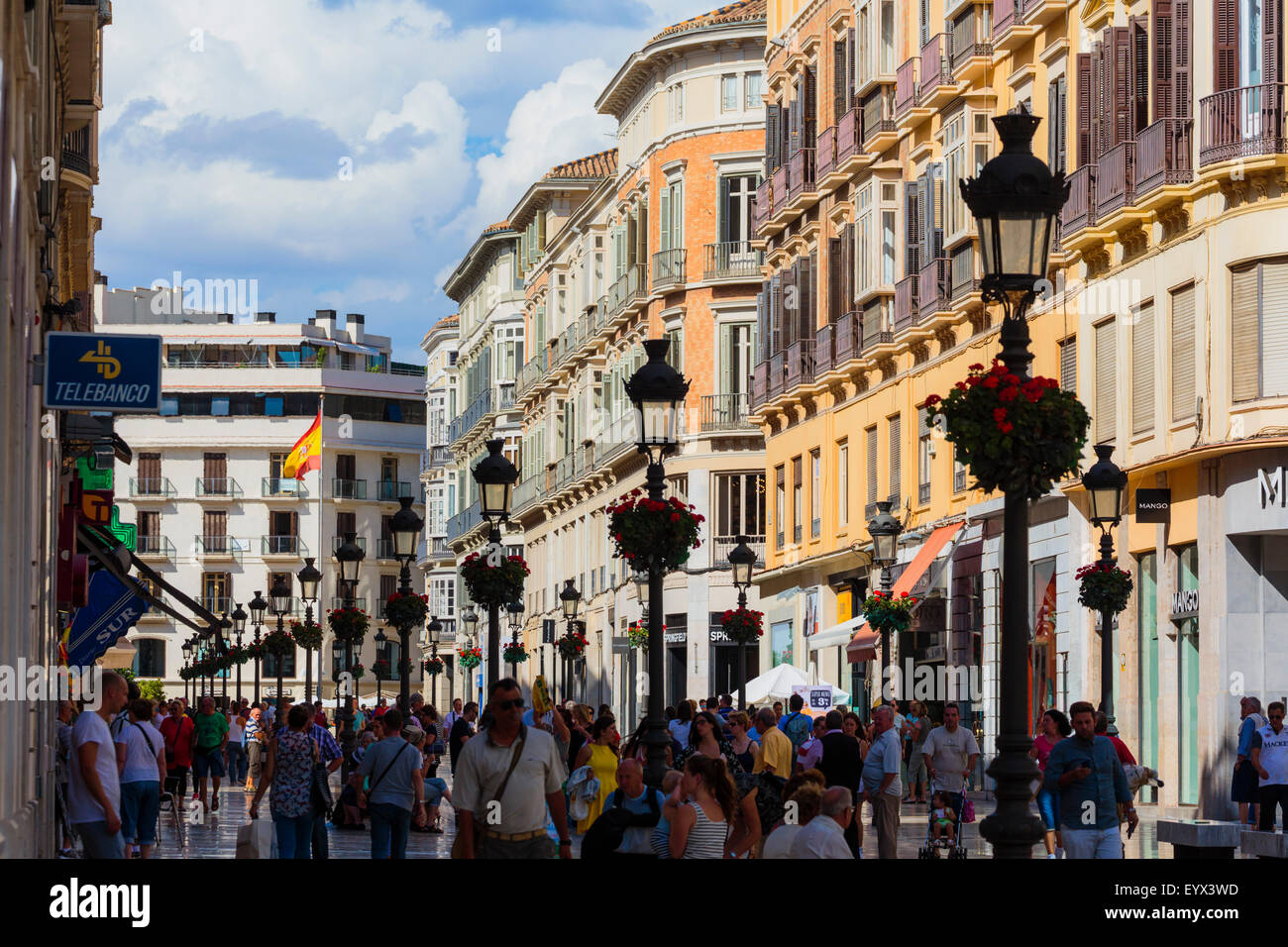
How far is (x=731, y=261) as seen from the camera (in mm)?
63156

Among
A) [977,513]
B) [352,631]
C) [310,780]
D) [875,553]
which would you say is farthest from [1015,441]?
[352,631]

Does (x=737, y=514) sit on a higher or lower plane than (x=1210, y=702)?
higher

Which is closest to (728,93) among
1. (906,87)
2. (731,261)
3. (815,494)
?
(731,261)

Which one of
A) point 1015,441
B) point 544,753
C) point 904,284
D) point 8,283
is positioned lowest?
point 544,753

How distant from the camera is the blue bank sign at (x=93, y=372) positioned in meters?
17.0

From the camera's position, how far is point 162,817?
106 ft

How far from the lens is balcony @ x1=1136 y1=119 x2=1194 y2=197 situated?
31.0m

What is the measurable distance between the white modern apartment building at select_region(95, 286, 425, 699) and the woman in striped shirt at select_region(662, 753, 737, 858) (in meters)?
→ 98.3

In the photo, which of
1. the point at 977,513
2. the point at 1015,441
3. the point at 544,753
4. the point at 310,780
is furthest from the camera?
the point at 977,513

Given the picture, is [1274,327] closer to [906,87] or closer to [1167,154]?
[1167,154]

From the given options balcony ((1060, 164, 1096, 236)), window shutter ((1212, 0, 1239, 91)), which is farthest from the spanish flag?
window shutter ((1212, 0, 1239, 91))

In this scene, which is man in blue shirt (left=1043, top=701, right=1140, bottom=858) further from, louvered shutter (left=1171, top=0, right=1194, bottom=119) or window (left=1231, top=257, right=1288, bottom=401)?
louvered shutter (left=1171, top=0, right=1194, bottom=119)

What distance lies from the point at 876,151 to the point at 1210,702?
16.9 m

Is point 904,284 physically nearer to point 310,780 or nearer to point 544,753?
point 310,780
